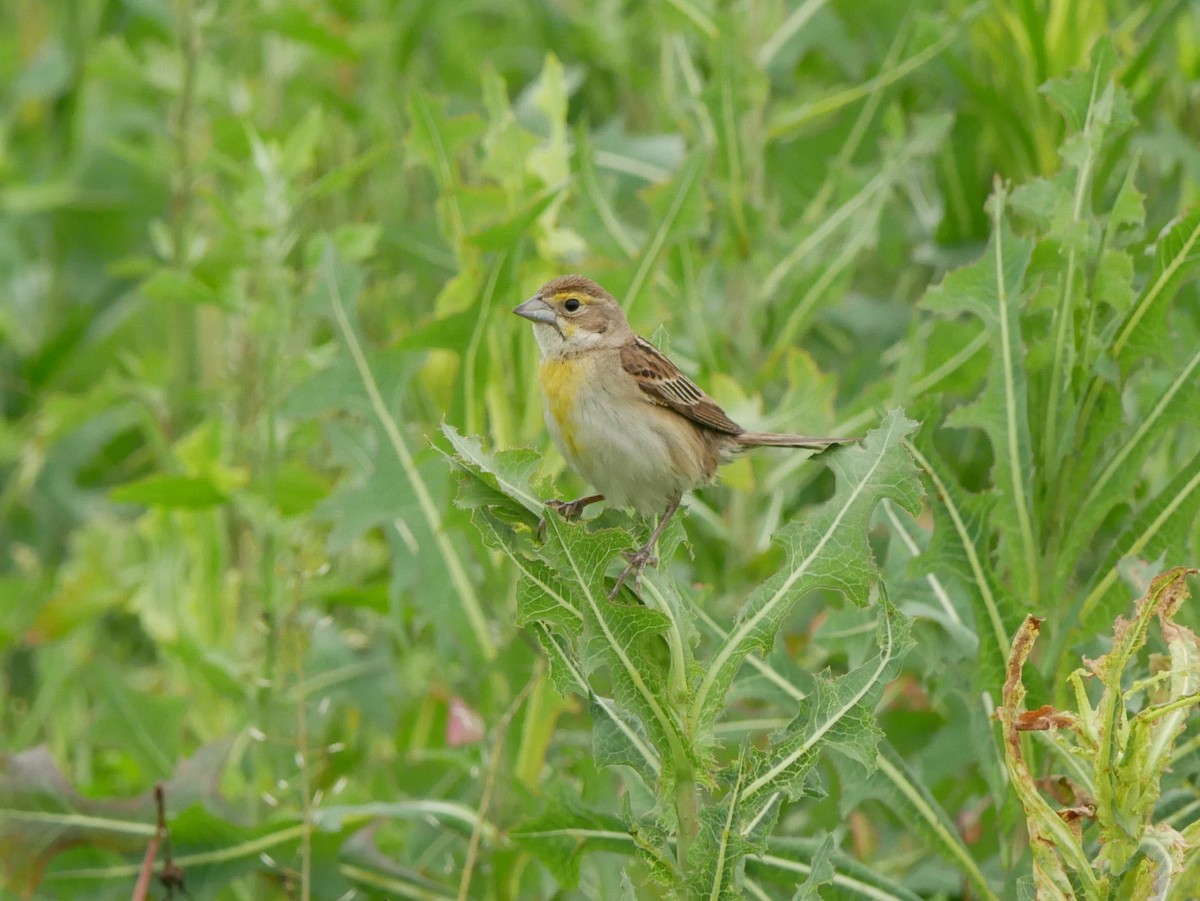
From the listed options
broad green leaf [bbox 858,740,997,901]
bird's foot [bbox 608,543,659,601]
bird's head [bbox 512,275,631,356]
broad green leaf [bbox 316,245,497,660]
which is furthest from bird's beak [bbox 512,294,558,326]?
broad green leaf [bbox 858,740,997,901]

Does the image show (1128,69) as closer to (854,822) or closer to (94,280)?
(854,822)

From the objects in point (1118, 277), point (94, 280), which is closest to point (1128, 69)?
point (1118, 277)

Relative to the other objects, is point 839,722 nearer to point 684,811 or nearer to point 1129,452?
point 684,811

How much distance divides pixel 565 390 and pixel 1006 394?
74 centimetres

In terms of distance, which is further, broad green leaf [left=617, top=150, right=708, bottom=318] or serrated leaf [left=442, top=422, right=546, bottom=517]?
broad green leaf [left=617, top=150, right=708, bottom=318]

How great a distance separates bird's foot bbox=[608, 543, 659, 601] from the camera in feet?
6.64

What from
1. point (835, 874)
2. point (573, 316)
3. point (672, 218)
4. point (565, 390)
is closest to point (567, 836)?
point (835, 874)

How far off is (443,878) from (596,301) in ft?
5.18

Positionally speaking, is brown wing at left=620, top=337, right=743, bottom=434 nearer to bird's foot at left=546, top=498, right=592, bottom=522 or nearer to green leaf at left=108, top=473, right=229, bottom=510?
bird's foot at left=546, top=498, right=592, bottom=522

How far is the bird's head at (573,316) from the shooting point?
111 inches

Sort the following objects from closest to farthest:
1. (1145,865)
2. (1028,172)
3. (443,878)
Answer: (1145,865), (443,878), (1028,172)

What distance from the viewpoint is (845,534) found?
2084mm

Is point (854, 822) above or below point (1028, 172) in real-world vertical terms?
below

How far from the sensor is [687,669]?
201 cm
